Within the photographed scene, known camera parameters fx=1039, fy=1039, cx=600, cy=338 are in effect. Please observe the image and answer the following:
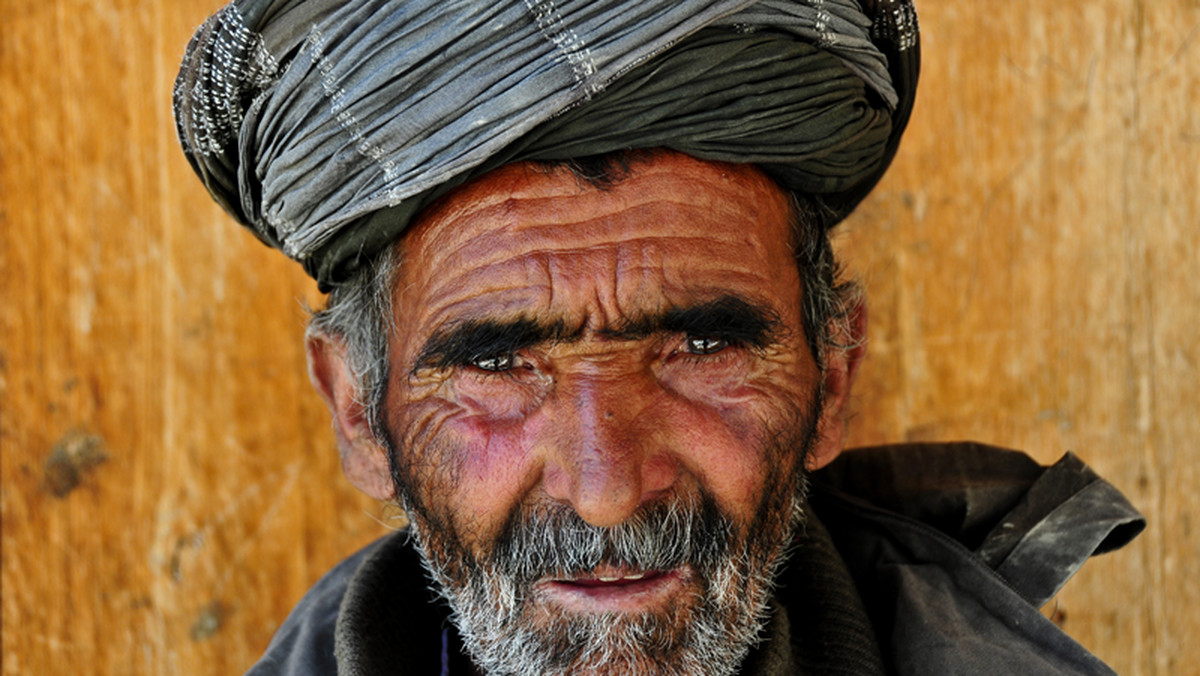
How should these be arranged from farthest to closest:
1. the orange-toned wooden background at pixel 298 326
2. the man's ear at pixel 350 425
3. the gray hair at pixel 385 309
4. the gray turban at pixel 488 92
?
the orange-toned wooden background at pixel 298 326 < the man's ear at pixel 350 425 < the gray hair at pixel 385 309 < the gray turban at pixel 488 92

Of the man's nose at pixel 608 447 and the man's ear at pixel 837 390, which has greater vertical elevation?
the man's nose at pixel 608 447

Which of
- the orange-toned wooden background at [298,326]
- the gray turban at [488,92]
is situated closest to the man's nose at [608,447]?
the gray turban at [488,92]

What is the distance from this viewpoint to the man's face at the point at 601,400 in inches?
55.6

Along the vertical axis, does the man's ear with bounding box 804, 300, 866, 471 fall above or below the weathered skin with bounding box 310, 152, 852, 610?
below

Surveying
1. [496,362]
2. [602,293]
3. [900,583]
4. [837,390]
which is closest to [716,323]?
[602,293]

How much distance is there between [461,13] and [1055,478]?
118 centimetres

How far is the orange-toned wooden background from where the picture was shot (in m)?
2.10

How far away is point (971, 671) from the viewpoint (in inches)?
60.7

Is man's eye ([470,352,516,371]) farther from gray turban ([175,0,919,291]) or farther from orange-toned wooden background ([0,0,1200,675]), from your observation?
orange-toned wooden background ([0,0,1200,675])

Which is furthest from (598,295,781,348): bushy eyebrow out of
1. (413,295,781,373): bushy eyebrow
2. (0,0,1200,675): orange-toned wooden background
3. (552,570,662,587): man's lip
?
(0,0,1200,675): orange-toned wooden background

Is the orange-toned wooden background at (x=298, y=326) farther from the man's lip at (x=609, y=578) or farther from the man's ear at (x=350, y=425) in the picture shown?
the man's lip at (x=609, y=578)

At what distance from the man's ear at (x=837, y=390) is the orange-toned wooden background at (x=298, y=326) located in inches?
Result: 17.6

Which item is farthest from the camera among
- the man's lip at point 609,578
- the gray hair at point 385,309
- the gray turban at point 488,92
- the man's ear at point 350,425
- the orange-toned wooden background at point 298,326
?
the orange-toned wooden background at point 298,326

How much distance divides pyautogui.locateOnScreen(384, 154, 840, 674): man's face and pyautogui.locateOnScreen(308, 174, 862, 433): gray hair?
0.05 meters
